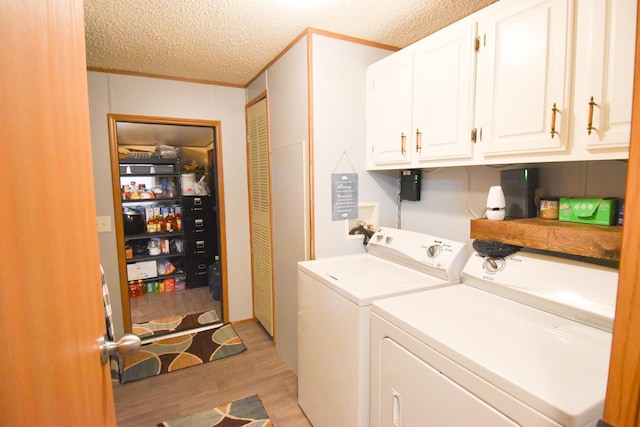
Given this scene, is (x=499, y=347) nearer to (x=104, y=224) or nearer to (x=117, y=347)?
(x=117, y=347)

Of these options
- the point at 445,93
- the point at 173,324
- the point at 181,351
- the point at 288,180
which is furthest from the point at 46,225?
the point at 173,324

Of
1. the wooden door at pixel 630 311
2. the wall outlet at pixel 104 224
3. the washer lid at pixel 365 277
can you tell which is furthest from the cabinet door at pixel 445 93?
the wall outlet at pixel 104 224

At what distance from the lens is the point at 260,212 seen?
3023 millimetres

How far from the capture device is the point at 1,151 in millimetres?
380

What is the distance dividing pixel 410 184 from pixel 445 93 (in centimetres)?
74

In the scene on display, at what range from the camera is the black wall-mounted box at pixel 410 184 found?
2176 millimetres


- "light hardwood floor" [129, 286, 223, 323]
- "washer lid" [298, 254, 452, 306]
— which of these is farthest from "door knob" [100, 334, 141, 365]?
"light hardwood floor" [129, 286, 223, 323]

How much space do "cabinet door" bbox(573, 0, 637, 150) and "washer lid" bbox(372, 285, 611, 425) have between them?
648 mm

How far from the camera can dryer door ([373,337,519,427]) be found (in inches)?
34.7

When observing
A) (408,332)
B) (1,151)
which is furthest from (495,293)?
(1,151)

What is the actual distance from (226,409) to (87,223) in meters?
1.88

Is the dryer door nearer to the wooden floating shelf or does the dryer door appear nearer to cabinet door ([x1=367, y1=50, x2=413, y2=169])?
the wooden floating shelf

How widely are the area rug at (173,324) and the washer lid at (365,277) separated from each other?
6.61 ft

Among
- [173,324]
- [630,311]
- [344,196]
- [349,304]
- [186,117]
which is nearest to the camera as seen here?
[630,311]
